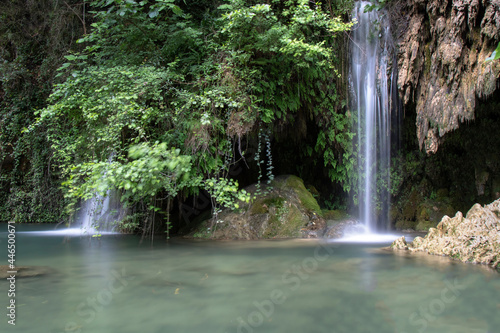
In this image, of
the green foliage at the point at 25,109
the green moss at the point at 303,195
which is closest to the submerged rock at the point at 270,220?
the green moss at the point at 303,195

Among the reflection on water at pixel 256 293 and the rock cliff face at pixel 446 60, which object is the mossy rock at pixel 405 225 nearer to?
the rock cliff face at pixel 446 60

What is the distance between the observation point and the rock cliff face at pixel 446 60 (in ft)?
20.1

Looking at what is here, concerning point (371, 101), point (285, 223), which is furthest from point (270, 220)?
point (371, 101)

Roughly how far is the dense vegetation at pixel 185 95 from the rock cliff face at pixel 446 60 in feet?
5.26

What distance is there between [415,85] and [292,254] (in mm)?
4519

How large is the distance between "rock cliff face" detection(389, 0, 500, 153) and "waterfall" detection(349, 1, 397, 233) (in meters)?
0.99

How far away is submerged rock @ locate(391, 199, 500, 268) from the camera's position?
17.0 feet

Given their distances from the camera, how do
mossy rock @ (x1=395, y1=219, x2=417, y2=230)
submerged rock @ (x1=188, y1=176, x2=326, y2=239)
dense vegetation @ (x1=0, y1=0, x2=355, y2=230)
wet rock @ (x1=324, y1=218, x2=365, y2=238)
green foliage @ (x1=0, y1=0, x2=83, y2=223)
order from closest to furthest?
dense vegetation @ (x1=0, y1=0, x2=355, y2=230), submerged rock @ (x1=188, y1=176, x2=326, y2=239), wet rock @ (x1=324, y1=218, x2=365, y2=238), mossy rock @ (x1=395, y1=219, x2=417, y2=230), green foliage @ (x1=0, y1=0, x2=83, y2=223)

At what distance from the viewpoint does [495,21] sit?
19.2 feet

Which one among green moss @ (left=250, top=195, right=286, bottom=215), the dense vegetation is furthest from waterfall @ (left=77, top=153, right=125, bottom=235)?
green moss @ (left=250, top=195, right=286, bottom=215)

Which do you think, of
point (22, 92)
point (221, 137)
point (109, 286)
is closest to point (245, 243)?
point (221, 137)

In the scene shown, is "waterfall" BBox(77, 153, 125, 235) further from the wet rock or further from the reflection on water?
the wet rock

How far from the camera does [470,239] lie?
555 centimetres

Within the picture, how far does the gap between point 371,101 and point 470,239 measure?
4693mm
